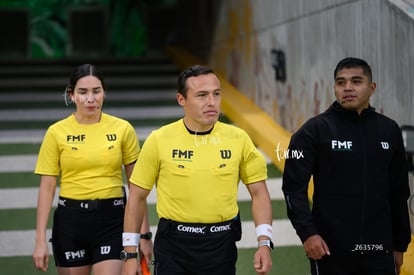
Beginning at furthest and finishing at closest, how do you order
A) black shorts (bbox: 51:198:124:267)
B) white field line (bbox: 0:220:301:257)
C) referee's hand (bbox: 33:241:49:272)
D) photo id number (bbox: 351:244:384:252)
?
white field line (bbox: 0:220:301:257) → black shorts (bbox: 51:198:124:267) → referee's hand (bbox: 33:241:49:272) → photo id number (bbox: 351:244:384:252)

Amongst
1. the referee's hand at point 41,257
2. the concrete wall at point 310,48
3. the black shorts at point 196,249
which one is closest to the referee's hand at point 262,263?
the black shorts at point 196,249

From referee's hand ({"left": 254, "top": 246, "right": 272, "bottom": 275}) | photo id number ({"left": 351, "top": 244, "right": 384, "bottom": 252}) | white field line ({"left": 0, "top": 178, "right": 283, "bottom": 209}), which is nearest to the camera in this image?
referee's hand ({"left": 254, "top": 246, "right": 272, "bottom": 275})

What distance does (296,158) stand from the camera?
4645 millimetres

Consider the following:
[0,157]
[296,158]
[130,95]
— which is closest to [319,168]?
[296,158]

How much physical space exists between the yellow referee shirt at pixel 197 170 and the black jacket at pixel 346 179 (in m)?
0.39

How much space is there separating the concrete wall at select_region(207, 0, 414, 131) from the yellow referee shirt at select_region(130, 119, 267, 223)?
2.35 meters

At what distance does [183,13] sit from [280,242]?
14579mm

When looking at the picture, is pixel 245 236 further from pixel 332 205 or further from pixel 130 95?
pixel 130 95

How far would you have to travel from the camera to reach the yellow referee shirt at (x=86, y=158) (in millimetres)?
5172

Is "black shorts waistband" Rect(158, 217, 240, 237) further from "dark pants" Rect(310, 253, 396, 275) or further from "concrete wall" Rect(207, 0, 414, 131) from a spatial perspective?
"concrete wall" Rect(207, 0, 414, 131)

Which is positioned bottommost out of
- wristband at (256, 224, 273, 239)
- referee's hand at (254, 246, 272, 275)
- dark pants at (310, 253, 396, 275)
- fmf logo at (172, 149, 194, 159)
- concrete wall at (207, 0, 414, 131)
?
dark pants at (310, 253, 396, 275)

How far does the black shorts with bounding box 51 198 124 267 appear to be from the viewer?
5156mm

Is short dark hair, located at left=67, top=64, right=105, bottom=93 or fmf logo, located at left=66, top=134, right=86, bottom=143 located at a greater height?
short dark hair, located at left=67, top=64, right=105, bottom=93

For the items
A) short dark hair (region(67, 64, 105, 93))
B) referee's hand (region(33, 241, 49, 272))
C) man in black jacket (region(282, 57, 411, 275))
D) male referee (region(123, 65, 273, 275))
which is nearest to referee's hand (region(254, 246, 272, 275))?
male referee (region(123, 65, 273, 275))
